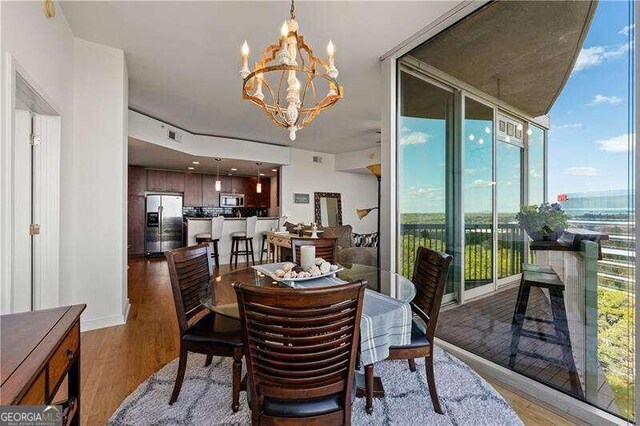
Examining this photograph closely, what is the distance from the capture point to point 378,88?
12.5 ft

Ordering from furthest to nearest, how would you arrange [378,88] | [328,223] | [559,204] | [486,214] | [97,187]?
[328,223], [378,88], [97,187], [486,214], [559,204]

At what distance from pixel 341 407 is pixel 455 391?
3.84ft

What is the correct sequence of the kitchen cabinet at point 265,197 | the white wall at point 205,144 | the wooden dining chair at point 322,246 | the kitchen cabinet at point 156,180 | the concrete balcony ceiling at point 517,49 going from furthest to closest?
1. the kitchen cabinet at point 265,197
2. the kitchen cabinet at point 156,180
3. the white wall at point 205,144
4. the wooden dining chair at point 322,246
5. the concrete balcony ceiling at point 517,49

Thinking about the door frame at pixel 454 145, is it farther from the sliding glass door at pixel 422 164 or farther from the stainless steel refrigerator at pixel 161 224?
the stainless steel refrigerator at pixel 161 224

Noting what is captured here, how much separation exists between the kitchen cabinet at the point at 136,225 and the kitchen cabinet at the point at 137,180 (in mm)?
156

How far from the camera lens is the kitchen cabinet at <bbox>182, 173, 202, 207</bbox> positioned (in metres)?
8.10

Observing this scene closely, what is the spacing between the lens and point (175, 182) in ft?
26.1

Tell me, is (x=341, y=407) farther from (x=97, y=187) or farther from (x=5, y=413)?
(x=97, y=187)

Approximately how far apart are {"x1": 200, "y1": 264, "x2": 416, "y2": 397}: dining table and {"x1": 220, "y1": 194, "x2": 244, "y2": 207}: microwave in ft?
23.1

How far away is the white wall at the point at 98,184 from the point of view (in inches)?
110

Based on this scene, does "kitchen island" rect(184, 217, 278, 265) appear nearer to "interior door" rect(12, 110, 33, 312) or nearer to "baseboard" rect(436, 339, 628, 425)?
"interior door" rect(12, 110, 33, 312)

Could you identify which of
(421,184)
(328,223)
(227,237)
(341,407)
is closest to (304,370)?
(341,407)

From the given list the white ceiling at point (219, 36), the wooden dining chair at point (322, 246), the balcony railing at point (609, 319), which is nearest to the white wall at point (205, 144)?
the white ceiling at point (219, 36)

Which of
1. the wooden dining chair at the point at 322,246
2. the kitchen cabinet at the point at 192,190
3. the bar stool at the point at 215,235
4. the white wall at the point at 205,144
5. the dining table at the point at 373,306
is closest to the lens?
the dining table at the point at 373,306
